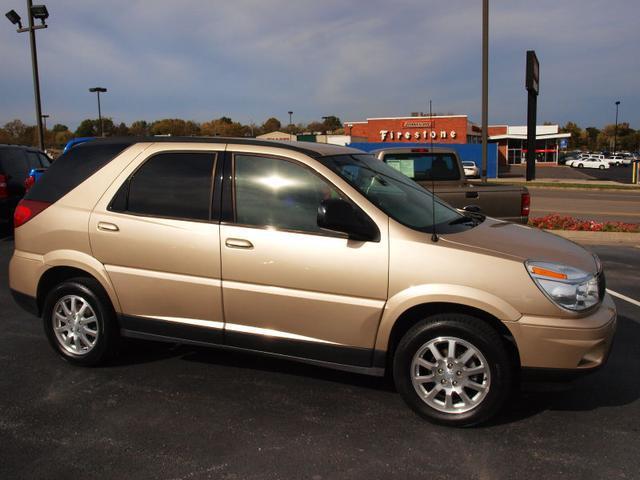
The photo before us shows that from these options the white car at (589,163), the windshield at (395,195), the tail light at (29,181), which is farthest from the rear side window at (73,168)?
the white car at (589,163)

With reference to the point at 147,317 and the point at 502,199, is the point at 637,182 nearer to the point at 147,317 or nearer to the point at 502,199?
the point at 502,199

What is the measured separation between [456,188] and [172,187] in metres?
5.04

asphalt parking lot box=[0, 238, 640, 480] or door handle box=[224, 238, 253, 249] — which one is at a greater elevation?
door handle box=[224, 238, 253, 249]

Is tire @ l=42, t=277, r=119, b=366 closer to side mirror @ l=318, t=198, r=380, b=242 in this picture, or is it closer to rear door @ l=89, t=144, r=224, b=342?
rear door @ l=89, t=144, r=224, b=342

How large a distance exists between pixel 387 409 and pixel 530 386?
93 cm

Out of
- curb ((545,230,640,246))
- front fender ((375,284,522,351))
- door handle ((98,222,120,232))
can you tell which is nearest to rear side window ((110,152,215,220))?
door handle ((98,222,120,232))

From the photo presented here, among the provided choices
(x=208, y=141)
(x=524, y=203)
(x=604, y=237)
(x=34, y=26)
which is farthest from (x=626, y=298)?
(x=34, y=26)

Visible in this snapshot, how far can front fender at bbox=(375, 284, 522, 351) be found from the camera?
3.27 meters

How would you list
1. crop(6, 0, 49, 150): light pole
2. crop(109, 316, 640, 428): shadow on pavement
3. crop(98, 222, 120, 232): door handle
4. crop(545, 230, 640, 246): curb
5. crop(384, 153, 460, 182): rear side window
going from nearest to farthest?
crop(109, 316, 640, 428): shadow on pavement, crop(98, 222, 120, 232): door handle, crop(384, 153, 460, 182): rear side window, crop(545, 230, 640, 246): curb, crop(6, 0, 49, 150): light pole

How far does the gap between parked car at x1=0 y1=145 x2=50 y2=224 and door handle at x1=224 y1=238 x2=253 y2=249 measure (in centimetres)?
823

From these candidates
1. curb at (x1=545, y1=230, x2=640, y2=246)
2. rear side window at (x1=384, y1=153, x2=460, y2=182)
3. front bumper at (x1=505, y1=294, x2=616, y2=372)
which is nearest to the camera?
front bumper at (x1=505, y1=294, x2=616, y2=372)

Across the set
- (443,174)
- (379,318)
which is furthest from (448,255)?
(443,174)

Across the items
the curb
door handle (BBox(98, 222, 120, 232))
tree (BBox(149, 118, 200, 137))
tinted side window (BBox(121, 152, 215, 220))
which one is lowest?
the curb

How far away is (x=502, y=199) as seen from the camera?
7.89 m
